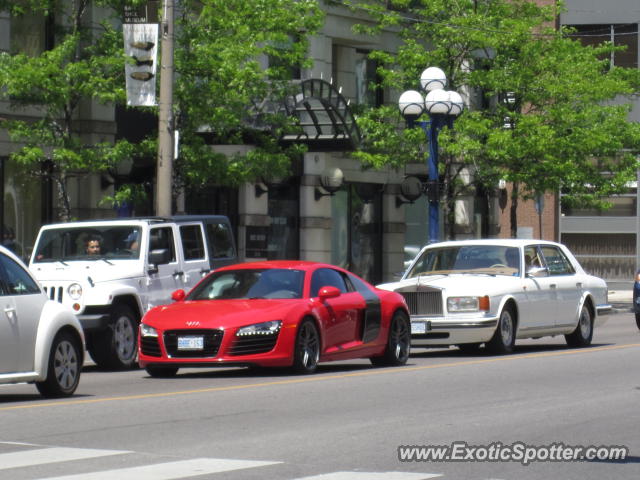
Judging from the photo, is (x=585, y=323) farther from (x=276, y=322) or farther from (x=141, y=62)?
(x=141, y=62)

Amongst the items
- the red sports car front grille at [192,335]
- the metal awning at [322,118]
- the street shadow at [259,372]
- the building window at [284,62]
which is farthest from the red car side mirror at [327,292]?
the metal awning at [322,118]

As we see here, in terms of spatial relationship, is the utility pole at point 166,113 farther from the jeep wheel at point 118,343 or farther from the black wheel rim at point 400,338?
the black wheel rim at point 400,338

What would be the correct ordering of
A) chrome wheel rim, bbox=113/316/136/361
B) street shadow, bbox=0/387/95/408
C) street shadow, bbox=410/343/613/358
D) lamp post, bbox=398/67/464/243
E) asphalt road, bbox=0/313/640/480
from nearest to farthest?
asphalt road, bbox=0/313/640/480, street shadow, bbox=0/387/95/408, chrome wheel rim, bbox=113/316/136/361, street shadow, bbox=410/343/613/358, lamp post, bbox=398/67/464/243

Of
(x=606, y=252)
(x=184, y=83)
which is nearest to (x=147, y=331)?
(x=184, y=83)

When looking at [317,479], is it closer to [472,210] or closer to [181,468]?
[181,468]

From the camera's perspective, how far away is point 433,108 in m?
27.4

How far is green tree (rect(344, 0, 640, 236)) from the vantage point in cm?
3442

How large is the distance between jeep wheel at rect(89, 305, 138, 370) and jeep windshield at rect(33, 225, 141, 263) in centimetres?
100

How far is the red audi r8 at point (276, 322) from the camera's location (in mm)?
16156

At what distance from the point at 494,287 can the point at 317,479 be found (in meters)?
12.1

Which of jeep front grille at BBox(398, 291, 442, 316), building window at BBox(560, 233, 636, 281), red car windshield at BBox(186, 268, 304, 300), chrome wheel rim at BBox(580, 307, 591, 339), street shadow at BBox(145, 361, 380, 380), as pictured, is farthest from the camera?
building window at BBox(560, 233, 636, 281)

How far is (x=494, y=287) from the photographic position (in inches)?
811

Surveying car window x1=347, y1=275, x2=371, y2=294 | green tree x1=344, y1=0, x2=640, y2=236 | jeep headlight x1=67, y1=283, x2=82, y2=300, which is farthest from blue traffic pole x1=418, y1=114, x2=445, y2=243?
jeep headlight x1=67, y1=283, x2=82, y2=300

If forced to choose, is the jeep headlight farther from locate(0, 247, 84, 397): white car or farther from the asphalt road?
locate(0, 247, 84, 397): white car
